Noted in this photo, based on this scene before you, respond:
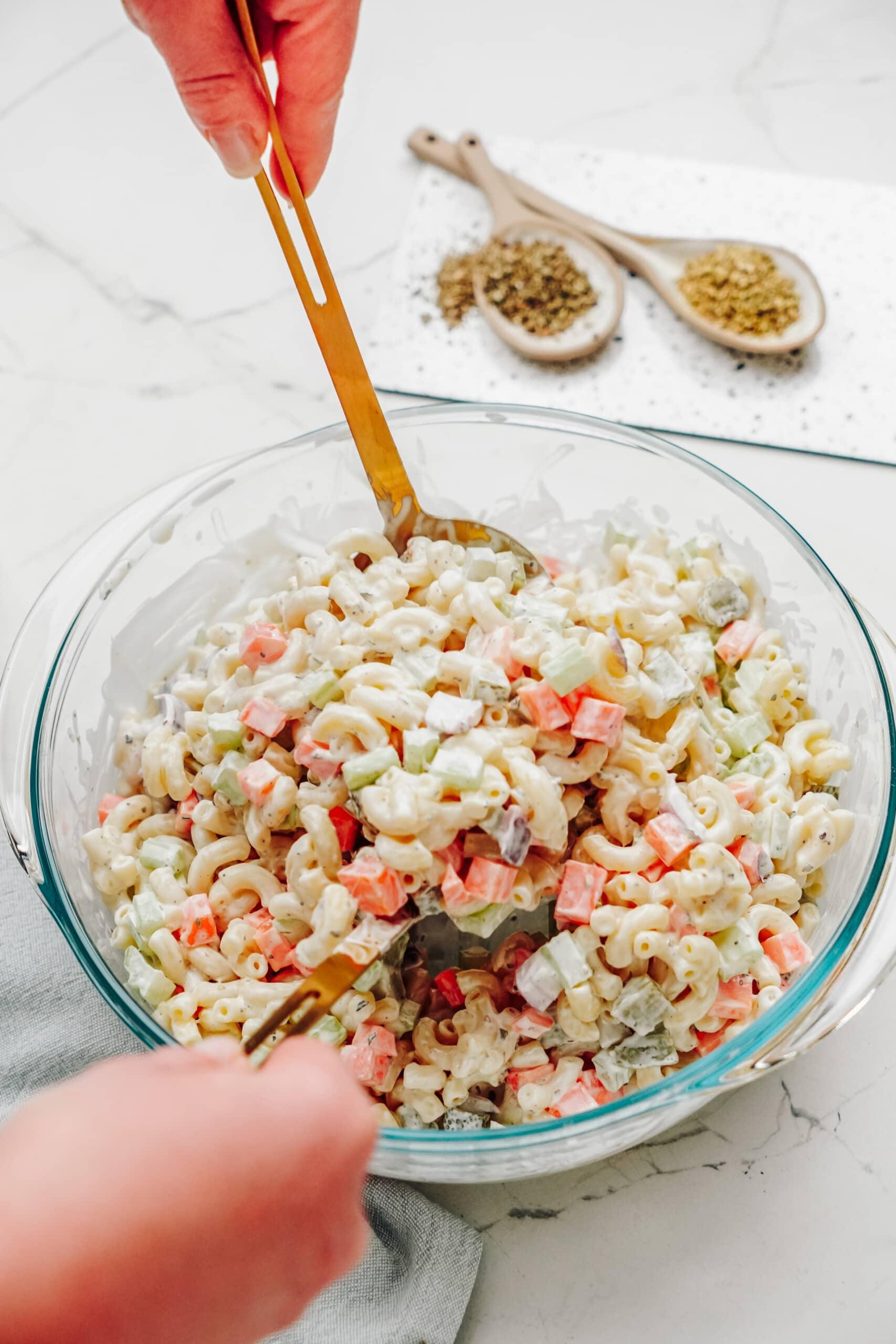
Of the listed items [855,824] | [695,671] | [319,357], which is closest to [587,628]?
[695,671]

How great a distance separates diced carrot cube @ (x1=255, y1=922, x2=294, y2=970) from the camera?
1109mm

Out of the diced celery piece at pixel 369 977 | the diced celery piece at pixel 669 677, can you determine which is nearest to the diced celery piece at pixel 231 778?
the diced celery piece at pixel 369 977

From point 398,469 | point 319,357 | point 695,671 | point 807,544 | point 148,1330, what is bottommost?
point 148,1330

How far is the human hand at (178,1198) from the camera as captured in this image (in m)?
0.63

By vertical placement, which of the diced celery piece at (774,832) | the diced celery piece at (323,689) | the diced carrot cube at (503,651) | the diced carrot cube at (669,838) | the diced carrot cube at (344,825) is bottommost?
the diced celery piece at (774,832)

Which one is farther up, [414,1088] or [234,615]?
[234,615]

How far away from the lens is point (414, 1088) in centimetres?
109

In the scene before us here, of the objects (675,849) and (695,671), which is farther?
(695,671)

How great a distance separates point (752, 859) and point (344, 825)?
40 cm

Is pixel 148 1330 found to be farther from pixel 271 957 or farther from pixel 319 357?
pixel 319 357

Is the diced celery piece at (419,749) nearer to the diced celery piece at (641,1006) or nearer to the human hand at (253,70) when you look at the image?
the diced celery piece at (641,1006)

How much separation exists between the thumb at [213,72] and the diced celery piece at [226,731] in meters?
0.55

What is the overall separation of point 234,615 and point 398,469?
12.4 inches

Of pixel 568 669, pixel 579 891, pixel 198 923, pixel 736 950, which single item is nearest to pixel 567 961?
pixel 579 891
